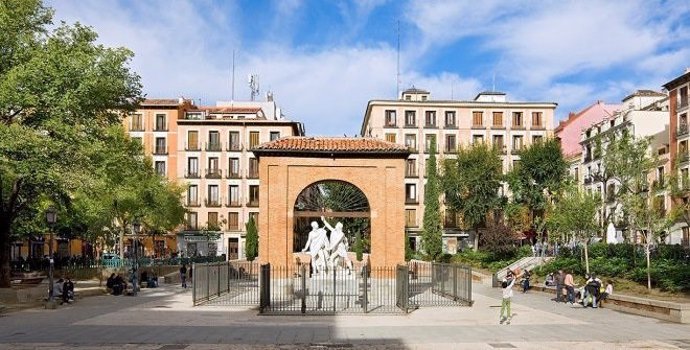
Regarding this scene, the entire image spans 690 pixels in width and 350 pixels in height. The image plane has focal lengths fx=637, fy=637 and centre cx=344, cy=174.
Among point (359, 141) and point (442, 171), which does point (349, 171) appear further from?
point (442, 171)

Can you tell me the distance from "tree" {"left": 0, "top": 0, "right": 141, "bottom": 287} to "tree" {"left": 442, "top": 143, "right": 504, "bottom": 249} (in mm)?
37391

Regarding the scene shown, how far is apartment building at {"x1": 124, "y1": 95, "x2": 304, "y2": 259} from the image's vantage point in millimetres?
67312

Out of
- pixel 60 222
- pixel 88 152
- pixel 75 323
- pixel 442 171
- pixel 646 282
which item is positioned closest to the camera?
pixel 75 323

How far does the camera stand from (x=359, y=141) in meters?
29.6

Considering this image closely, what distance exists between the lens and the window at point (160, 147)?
68.3 meters

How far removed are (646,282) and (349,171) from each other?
13.7 m

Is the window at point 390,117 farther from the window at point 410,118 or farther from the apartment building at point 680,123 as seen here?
the apartment building at point 680,123

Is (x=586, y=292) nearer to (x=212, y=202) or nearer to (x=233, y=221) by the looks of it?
(x=233, y=221)

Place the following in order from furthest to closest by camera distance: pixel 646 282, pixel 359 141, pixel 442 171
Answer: pixel 442 171 < pixel 359 141 < pixel 646 282

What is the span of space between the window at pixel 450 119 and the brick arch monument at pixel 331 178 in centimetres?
4091

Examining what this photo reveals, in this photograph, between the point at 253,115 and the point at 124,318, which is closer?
the point at 124,318

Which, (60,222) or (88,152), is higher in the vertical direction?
(88,152)

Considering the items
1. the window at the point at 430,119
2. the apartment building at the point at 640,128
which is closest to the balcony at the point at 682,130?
the apartment building at the point at 640,128

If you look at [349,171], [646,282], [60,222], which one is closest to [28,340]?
[349,171]
